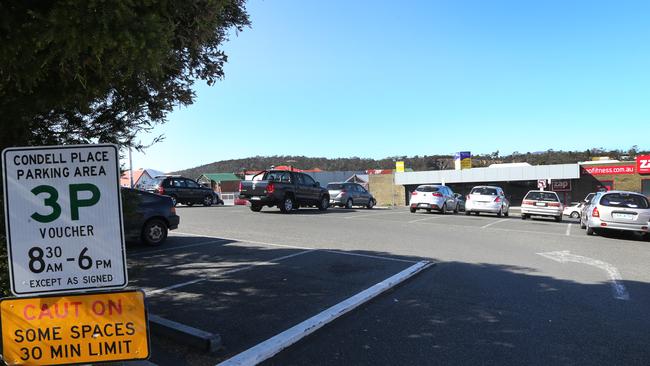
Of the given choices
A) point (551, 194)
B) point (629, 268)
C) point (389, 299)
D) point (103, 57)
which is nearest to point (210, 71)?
point (103, 57)

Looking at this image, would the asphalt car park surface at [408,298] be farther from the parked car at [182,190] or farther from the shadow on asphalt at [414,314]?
the parked car at [182,190]

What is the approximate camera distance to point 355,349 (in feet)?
15.5

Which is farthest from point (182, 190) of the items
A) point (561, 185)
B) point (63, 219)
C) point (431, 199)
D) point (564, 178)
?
point (561, 185)

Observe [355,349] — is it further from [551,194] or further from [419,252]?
[551,194]

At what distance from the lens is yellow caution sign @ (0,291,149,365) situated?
2688 mm

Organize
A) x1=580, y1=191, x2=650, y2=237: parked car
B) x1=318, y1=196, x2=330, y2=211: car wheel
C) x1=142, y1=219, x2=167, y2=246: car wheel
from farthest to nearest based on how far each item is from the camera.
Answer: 1. x1=318, y1=196, x2=330, y2=211: car wheel
2. x1=580, y1=191, x2=650, y2=237: parked car
3. x1=142, y1=219, x2=167, y2=246: car wheel

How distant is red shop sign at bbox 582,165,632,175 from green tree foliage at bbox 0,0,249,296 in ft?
165

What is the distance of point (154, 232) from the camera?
1147 cm

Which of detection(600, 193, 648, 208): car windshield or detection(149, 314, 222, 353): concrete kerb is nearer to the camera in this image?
detection(149, 314, 222, 353): concrete kerb

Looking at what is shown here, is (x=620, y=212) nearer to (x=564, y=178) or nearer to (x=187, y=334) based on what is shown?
(x=187, y=334)

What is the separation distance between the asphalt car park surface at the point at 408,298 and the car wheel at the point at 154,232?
227mm

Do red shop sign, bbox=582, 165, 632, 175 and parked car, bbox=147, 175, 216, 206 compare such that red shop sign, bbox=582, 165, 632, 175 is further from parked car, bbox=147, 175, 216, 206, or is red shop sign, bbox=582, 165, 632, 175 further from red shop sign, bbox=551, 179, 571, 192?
parked car, bbox=147, 175, 216, 206

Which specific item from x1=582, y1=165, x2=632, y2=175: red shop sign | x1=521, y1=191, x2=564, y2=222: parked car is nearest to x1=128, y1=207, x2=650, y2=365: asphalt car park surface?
x1=521, y1=191, x2=564, y2=222: parked car

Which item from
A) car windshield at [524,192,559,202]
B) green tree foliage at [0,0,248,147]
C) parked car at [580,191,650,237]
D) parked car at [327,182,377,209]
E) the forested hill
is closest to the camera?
green tree foliage at [0,0,248,147]
